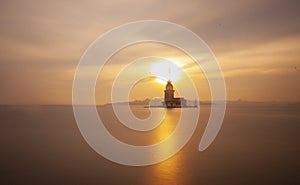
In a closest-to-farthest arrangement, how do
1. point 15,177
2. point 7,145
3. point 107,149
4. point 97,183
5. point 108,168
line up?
1. point 97,183
2. point 15,177
3. point 108,168
4. point 107,149
5. point 7,145

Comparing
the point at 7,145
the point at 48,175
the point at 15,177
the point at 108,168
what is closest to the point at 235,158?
the point at 108,168

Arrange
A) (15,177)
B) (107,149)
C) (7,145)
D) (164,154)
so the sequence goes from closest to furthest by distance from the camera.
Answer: (15,177) → (164,154) → (107,149) → (7,145)

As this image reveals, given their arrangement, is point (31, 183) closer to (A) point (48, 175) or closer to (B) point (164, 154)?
(A) point (48, 175)

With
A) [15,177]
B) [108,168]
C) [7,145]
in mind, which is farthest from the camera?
[7,145]

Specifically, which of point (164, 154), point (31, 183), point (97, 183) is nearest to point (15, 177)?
point (31, 183)

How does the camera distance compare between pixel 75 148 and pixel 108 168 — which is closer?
pixel 108 168

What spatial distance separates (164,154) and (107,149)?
8.04 m

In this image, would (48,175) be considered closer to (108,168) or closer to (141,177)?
(108,168)

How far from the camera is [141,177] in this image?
23.0m

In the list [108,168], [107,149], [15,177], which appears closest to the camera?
[15,177]

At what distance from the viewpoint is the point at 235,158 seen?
30.0 m

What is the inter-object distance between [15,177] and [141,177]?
11.1 m

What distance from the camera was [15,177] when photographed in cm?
2292

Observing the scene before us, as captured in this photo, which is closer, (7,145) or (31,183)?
(31,183)
